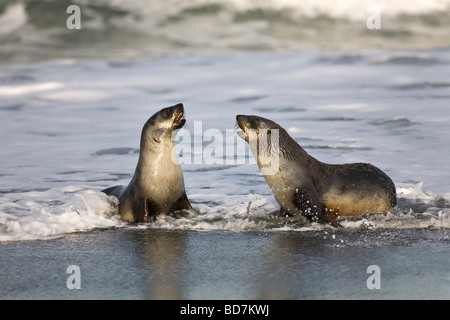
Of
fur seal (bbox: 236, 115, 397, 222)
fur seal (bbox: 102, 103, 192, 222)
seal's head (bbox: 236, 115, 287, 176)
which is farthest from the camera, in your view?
fur seal (bbox: 102, 103, 192, 222)

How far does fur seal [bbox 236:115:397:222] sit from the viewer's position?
707 cm

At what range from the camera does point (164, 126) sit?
25.1 ft

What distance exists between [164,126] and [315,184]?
1567mm

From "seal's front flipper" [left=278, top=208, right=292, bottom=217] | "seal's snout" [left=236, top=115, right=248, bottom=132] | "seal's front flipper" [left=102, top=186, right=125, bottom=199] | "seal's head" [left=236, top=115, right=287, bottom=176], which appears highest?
"seal's snout" [left=236, top=115, right=248, bottom=132]

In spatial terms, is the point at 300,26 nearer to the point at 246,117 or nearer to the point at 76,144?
the point at 76,144

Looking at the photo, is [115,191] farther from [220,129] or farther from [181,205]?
[220,129]

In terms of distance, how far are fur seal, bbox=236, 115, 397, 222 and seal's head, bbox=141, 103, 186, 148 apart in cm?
66

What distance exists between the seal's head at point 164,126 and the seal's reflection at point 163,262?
1120mm
